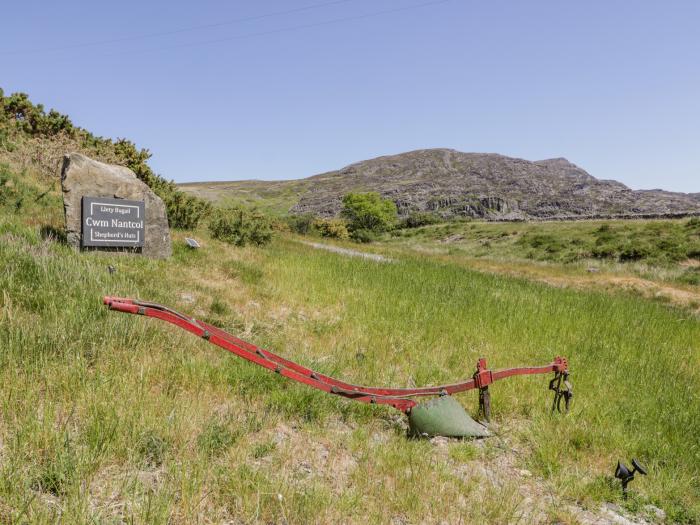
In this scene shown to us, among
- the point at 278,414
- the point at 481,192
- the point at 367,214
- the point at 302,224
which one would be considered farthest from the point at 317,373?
the point at 481,192

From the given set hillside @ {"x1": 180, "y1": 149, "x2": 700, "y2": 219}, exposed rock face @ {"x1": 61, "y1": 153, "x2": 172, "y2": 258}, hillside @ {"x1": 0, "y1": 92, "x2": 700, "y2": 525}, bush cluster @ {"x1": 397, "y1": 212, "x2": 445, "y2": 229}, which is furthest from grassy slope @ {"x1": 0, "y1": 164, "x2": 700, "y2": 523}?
hillside @ {"x1": 180, "y1": 149, "x2": 700, "y2": 219}

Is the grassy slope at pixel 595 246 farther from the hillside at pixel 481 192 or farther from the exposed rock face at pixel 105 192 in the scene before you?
the hillside at pixel 481 192

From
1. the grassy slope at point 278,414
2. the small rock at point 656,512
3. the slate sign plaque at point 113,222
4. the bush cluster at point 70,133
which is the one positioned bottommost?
the small rock at point 656,512

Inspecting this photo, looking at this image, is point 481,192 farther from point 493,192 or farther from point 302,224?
point 302,224

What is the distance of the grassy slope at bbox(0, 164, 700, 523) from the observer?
2.33 m

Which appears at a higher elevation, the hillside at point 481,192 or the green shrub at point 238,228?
the hillside at point 481,192

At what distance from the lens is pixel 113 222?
8.29 m

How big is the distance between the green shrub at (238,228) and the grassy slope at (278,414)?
6442 mm

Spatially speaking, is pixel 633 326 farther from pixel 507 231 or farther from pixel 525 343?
pixel 507 231

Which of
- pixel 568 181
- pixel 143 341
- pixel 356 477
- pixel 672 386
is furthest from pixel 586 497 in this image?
pixel 568 181

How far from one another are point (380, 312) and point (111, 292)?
15.6ft

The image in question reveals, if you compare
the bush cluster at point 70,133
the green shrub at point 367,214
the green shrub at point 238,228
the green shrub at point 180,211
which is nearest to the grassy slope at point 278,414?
the green shrub at point 180,211

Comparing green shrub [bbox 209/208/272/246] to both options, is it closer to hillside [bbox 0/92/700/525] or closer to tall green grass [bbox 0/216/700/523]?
hillside [bbox 0/92/700/525]

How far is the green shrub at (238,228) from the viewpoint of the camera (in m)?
14.3
